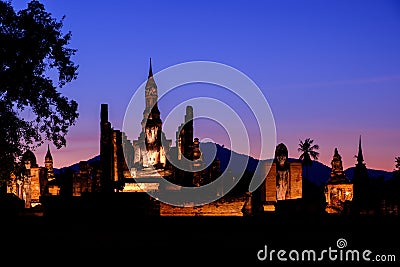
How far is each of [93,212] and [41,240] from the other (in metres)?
4.32

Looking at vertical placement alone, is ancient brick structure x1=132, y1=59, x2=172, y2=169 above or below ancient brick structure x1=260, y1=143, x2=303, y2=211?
above

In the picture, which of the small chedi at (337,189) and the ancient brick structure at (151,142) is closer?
the small chedi at (337,189)

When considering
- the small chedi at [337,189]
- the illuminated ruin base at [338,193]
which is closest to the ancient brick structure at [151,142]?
the small chedi at [337,189]

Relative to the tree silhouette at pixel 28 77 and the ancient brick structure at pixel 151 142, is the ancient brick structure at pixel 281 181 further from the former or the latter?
the ancient brick structure at pixel 151 142

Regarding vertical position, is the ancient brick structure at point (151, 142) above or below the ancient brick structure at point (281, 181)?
above

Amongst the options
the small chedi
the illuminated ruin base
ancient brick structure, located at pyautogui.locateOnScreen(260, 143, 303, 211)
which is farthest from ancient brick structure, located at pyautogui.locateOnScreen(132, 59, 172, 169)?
the illuminated ruin base

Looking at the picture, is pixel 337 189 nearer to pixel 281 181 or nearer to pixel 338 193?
pixel 338 193

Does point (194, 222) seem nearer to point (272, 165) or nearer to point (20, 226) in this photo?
point (20, 226)

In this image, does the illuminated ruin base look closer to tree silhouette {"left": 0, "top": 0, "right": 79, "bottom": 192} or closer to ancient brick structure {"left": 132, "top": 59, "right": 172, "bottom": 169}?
tree silhouette {"left": 0, "top": 0, "right": 79, "bottom": 192}

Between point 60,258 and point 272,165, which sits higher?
point 272,165

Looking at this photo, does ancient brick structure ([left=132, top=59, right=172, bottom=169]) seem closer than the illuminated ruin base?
No

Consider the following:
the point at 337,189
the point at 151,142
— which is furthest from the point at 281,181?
the point at 151,142

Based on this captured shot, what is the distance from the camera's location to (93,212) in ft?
59.1

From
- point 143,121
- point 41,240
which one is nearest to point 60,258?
point 41,240
